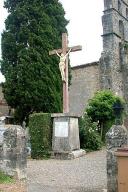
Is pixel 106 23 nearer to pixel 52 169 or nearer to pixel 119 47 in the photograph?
pixel 119 47

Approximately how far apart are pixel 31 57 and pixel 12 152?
39.6ft

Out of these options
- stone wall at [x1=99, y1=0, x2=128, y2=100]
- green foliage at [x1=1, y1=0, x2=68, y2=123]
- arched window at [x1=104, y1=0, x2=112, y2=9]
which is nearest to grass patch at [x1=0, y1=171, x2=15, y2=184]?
green foliage at [x1=1, y1=0, x2=68, y2=123]

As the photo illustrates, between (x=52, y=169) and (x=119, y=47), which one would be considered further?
(x=119, y=47)

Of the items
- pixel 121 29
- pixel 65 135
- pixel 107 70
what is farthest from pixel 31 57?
pixel 121 29

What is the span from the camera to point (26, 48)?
68.7 ft

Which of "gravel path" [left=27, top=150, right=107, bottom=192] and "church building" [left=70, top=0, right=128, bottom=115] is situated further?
"church building" [left=70, top=0, right=128, bottom=115]

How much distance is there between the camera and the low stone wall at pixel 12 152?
9094 mm

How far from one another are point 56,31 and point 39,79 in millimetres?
3451

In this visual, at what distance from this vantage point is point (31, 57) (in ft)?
67.8

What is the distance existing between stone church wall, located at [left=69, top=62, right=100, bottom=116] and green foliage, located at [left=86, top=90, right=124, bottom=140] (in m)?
5.71

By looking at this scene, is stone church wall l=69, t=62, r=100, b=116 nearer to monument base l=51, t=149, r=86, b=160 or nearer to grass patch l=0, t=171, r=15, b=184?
monument base l=51, t=149, r=86, b=160

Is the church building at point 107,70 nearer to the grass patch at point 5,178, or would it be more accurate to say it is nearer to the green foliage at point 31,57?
the green foliage at point 31,57

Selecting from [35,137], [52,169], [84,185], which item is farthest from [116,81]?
Result: [84,185]

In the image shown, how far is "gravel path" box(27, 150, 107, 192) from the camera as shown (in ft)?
28.9
